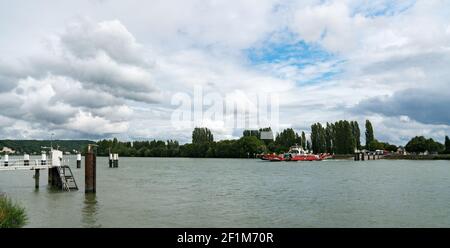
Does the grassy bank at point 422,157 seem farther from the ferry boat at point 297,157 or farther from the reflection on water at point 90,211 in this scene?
the reflection on water at point 90,211

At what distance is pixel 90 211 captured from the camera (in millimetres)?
29859

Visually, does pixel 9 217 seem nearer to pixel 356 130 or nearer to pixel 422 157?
pixel 356 130

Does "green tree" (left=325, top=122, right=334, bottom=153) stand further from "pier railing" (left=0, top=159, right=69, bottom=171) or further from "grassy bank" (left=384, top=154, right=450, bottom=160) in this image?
"pier railing" (left=0, top=159, right=69, bottom=171)

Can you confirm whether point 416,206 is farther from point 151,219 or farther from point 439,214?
point 151,219

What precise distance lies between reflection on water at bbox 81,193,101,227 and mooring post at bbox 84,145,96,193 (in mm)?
727

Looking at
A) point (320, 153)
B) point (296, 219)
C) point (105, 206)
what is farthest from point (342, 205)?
point (320, 153)

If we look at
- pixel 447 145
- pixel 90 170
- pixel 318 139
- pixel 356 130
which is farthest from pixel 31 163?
pixel 447 145

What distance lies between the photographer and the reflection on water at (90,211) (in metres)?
25.3

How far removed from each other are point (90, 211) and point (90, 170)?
→ 961cm

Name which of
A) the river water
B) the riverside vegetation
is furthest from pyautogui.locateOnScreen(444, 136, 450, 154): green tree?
the river water
